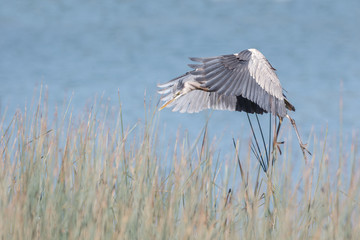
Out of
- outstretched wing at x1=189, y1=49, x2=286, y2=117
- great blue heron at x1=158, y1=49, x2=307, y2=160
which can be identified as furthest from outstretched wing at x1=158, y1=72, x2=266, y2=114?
outstretched wing at x1=189, y1=49, x2=286, y2=117

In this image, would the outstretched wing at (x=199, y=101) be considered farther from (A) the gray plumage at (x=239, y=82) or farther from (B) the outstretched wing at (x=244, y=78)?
(B) the outstretched wing at (x=244, y=78)

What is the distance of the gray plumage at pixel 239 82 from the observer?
3.52 m

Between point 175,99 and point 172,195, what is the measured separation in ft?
4.45

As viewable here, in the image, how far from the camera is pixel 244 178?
2.92 metres

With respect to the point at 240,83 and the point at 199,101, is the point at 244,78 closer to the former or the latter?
the point at 240,83

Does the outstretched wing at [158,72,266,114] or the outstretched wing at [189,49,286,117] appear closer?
the outstretched wing at [189,49,286,117]

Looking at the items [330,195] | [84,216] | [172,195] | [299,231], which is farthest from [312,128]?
[84,216]

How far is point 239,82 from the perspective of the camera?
356 cm

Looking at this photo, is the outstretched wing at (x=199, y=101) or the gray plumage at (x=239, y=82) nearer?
the gray plumage at (x=239, y=82)

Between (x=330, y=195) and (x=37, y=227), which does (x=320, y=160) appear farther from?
(x=37, y=227)

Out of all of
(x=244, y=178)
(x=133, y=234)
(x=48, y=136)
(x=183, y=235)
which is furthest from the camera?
(x=48, y=136)

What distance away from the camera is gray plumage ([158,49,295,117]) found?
139 inches

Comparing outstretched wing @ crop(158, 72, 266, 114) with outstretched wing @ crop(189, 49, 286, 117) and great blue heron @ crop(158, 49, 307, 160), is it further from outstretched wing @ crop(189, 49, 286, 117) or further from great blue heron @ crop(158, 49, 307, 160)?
outstretched wing @ crop(189, 49, 286, 117)

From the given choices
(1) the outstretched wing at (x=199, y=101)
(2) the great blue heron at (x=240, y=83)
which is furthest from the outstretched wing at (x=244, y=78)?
(1) the outstretched wing at (x=199, y=101)
